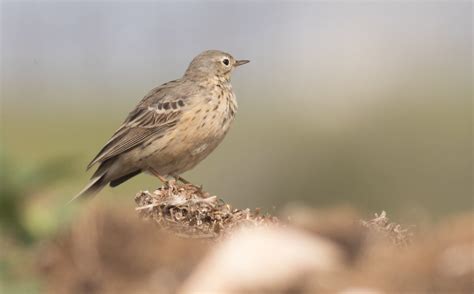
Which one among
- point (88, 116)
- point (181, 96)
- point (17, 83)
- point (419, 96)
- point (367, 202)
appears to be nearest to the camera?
point (181, 96)

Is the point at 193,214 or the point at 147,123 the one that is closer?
the point at 193,214

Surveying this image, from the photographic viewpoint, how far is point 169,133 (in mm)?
10328

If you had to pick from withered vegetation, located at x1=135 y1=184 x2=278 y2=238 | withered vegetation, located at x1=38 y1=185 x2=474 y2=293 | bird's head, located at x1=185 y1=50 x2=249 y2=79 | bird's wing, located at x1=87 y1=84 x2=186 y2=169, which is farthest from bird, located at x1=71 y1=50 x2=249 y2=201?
withered vegetation, located at x1=38 y1=185 x2=474 y2=293

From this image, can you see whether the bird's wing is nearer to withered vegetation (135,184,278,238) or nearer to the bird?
the bird

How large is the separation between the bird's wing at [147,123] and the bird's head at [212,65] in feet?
1.56

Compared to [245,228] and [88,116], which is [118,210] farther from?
[88,116]

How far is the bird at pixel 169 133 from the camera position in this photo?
1020 cm

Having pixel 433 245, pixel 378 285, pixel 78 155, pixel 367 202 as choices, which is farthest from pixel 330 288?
pixel 367 202

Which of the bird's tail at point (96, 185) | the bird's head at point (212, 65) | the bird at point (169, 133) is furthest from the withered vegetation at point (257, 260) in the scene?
the bird's head at point (212, 65)

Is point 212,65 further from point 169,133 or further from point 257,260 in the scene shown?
point 257,260

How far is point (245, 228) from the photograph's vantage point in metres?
6.78

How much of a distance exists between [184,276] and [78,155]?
71 cm

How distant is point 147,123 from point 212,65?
1109 mm

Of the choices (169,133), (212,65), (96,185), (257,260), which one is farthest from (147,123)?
(257,260)
